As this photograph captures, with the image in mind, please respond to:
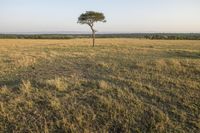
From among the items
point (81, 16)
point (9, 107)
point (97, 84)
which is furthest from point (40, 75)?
point (81, 16)

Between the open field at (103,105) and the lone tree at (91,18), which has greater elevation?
the lone tree at (91,18)

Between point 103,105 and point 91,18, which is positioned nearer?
point 103,105

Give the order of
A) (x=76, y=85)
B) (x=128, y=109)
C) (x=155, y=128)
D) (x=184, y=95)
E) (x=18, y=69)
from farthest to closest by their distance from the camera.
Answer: (x=18, y=69) → (x=76, y=85) → (x=184, y=95) → (x=128, y=109) → (x=155, y=128)

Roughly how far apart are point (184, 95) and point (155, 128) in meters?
2.68

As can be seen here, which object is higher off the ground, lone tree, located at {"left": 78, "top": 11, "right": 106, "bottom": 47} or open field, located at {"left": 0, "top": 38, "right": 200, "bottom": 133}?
lone tree, located at {"left": 78, "top": 11, "right": 106, "bottom": 47}

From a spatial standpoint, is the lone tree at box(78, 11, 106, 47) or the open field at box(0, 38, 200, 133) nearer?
the open field at box(0, 38, 200, 133)

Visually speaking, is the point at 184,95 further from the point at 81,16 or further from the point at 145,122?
the point at 81,16

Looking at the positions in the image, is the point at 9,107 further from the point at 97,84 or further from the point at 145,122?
the point at 145,122

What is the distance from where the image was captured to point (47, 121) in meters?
6.34

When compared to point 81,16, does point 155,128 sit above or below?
below

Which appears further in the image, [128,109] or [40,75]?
[40,75]

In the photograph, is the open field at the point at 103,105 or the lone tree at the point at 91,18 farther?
the lone tree at the point at 91,18

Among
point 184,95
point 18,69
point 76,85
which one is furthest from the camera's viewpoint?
point 18,69

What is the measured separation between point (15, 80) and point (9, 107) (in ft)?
10.8
